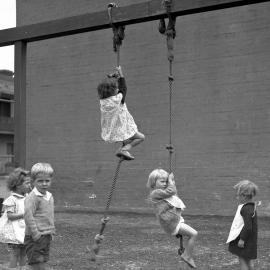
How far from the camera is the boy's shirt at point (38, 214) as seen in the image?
4453 millimetres

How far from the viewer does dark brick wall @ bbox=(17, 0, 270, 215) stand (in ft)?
35.2

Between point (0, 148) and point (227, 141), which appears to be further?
point (0, 148)

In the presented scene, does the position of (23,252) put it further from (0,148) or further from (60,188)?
(0,148)

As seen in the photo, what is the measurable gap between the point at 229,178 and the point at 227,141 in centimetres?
77

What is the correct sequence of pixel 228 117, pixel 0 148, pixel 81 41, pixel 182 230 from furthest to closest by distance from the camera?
pixel 0 148, pixel 81 41, pixel 228 117, pixel 182 230

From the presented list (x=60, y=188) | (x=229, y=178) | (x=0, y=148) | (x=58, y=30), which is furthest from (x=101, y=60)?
(x=0, y=148)

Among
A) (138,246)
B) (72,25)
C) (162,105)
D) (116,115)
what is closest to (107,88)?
(116,115)

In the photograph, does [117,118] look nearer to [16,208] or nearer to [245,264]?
[16,208]

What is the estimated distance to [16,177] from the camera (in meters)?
4.97

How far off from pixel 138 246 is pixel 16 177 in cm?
311

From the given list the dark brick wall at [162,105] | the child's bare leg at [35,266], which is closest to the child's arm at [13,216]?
the child's bare leg at [35,266]

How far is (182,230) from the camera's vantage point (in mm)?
4398

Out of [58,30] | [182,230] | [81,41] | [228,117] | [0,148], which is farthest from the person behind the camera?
[0,148]

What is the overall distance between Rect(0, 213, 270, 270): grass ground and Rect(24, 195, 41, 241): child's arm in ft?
5.64
